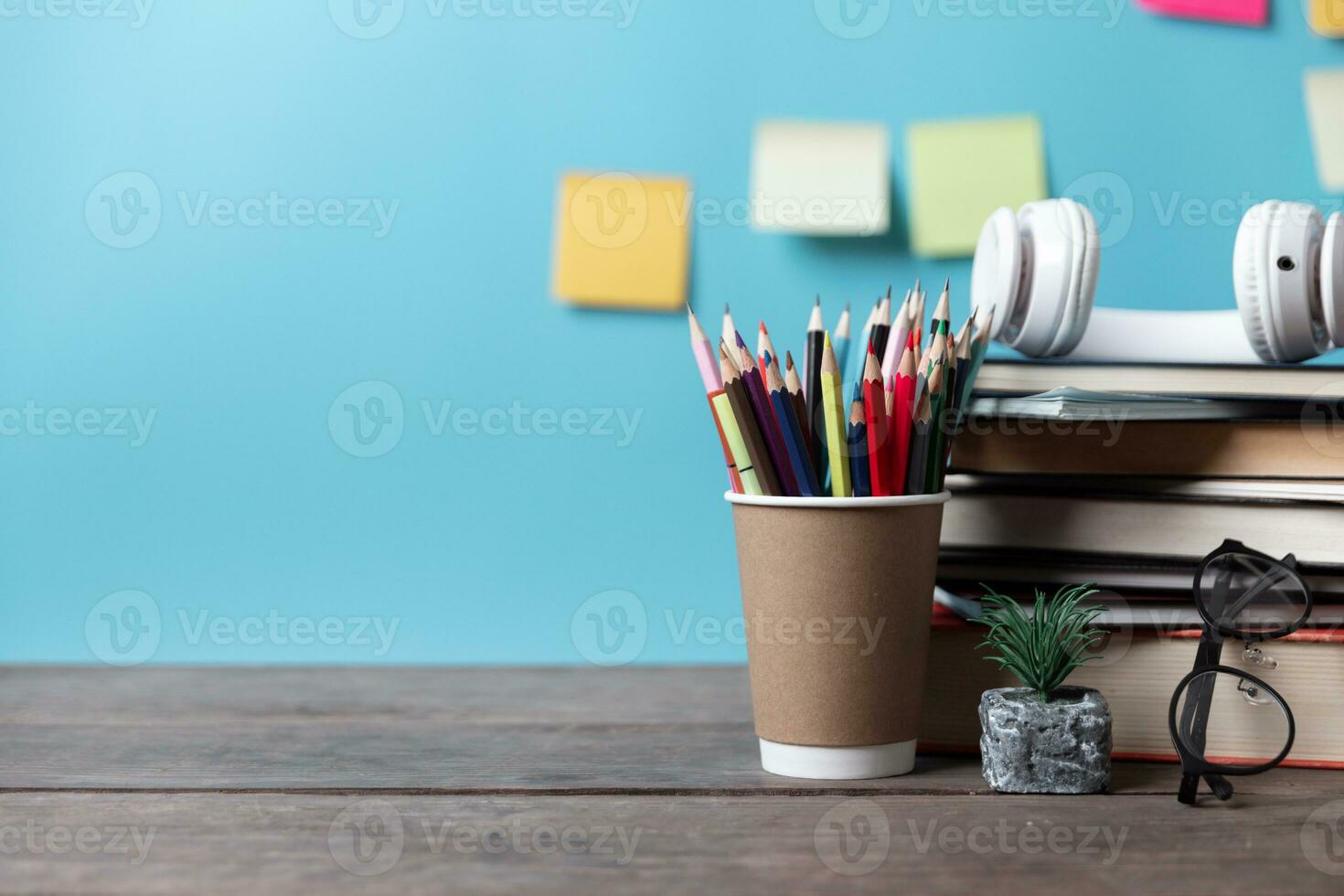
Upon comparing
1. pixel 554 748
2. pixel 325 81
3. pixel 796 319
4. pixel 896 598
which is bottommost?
pixel 554 748

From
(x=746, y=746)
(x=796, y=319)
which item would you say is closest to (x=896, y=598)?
(x=746, y=746)

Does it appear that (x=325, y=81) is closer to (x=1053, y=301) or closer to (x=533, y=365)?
(x=533, y=365)

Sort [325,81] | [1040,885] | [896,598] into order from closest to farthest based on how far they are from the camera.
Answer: [1040,885] < [896,598] < [325,81]

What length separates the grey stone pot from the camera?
0.49 meters

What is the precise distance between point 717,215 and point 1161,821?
0.55m

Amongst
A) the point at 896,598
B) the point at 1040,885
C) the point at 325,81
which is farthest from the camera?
the point at 325,81

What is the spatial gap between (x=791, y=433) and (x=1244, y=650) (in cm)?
23

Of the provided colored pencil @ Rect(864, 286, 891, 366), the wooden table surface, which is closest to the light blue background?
the wooden table surface

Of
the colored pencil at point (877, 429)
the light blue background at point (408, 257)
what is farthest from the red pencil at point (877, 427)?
the light blue background at point (408, 257)

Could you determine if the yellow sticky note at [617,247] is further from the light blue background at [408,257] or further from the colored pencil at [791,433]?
the colored pencil at [791,433]

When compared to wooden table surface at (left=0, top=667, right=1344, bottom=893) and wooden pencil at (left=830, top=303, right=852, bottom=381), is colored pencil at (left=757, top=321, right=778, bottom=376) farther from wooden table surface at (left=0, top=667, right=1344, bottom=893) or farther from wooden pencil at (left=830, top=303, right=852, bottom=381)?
wooden table surface at (left=0, top=667, right=1344, bottom=893)

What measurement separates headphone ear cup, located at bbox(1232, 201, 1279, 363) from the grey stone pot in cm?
20

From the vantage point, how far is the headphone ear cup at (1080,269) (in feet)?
1.87

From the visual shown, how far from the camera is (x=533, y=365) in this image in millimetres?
871
